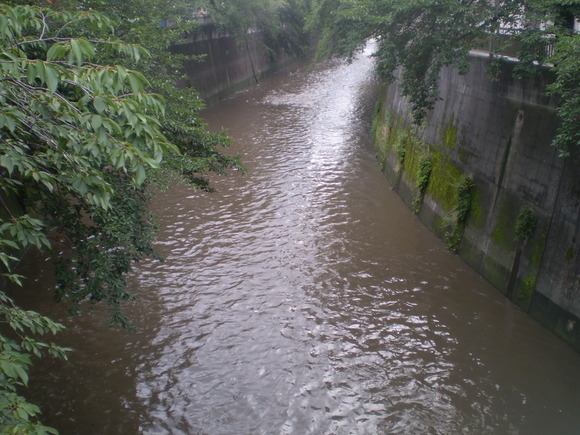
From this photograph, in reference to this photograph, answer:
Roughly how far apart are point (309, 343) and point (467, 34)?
7335mm

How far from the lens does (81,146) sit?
14.5 ft

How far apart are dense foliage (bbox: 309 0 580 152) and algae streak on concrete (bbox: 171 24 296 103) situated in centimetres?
1679

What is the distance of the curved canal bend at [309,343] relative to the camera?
8148mm

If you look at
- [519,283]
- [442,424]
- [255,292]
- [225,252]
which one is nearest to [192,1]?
[225,252]

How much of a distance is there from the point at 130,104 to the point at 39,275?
9.60m

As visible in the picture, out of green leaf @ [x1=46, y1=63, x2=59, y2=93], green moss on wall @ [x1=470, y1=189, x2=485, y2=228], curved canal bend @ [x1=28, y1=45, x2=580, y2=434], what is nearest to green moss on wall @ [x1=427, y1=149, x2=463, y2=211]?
green moss on wall @ [x1=470, y1=189, x2=485, y2=228]

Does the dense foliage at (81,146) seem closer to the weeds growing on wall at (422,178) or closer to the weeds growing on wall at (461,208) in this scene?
the weeds growing on wall at (461,208)

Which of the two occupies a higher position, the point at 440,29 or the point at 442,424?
the point at 440,29

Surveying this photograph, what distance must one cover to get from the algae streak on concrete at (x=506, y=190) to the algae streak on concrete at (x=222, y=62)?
1651 centimetres

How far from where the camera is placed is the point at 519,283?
416 inches

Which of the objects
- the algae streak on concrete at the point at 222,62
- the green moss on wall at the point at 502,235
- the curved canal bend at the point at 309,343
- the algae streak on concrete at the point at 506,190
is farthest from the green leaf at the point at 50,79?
the algae streak on concrete at the point at 222,62

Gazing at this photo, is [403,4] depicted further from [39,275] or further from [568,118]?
[39,275]

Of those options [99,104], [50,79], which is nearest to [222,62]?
[99,104]

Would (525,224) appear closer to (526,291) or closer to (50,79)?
(526,291)
